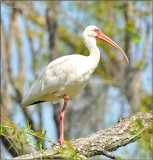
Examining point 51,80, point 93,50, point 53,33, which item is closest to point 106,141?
point 51,80

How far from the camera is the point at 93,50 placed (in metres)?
7.09

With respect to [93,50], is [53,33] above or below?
above

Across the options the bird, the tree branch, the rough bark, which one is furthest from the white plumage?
the rough bark

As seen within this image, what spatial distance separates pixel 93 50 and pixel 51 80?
897 millimetres

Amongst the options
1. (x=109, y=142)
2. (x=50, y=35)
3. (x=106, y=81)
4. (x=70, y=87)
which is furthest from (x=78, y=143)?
(x=106, y=81)

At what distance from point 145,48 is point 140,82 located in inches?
58.4

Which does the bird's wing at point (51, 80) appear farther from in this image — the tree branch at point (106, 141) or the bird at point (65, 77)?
the tree branch at point (106, 141)

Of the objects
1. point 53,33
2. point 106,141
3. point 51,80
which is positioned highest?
point 53,33

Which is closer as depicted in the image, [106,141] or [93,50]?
[106,141]

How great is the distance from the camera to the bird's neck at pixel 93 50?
272 inches

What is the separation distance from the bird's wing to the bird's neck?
1.26 ft

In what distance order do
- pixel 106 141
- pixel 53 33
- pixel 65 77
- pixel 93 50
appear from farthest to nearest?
1. pixel 53 33
2. pixel 93 50
3. pixel 65 77
4. pixel 106 141

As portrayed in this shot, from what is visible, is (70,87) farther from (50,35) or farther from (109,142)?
(50,35)

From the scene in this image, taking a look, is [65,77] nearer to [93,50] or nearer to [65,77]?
[65,77]
